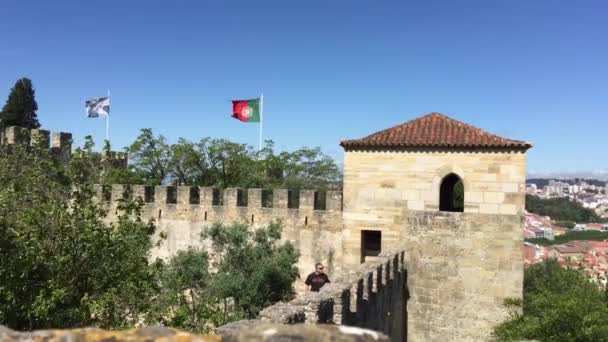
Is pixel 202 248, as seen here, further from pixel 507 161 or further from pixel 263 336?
pixel 263 336

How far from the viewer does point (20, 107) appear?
35625 mm

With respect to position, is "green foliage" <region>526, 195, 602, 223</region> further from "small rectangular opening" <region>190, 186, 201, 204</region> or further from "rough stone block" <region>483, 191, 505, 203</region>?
"rough stone block" <region>483, 191, 505, 203</region>

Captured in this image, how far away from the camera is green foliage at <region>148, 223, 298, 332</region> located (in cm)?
1488

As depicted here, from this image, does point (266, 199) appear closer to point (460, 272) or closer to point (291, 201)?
point (291, 201)

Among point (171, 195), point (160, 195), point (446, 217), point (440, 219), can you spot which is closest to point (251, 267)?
point (440, 219)

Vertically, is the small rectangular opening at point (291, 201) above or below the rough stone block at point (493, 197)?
below

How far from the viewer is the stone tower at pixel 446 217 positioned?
15562 mm

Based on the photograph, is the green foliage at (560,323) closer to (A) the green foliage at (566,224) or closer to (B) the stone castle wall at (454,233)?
(B) the stone castle wall at (454,233)

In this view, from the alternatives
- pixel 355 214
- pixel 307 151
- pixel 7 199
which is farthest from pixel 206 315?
pixel 307 151

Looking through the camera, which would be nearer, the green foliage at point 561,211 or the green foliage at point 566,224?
the green foliage at point 566,224

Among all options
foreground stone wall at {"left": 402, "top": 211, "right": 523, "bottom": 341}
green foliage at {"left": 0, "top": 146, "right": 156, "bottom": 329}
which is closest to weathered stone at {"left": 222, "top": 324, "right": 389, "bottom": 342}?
green foliage at {"left": 0, "top": 146, "right": 156, "bottom": 329}

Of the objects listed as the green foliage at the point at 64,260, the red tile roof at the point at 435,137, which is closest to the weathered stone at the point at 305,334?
the green foliage at the point at 64,260

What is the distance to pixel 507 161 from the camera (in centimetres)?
1569

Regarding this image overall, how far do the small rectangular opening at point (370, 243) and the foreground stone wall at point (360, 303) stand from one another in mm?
1702
